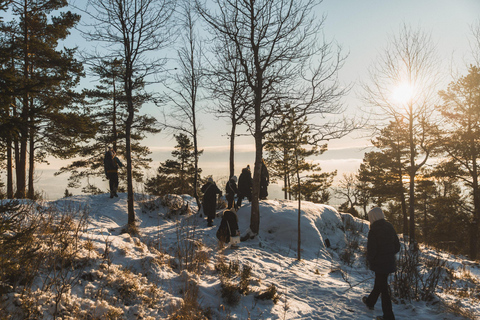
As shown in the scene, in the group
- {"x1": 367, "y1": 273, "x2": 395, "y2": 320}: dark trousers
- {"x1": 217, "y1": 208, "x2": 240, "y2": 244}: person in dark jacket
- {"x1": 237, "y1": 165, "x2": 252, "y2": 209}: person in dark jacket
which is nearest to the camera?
{"x1": 367, "y1": 273, "x2": 395, "y2": 320}: dark trousers

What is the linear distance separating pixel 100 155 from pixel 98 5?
1514cm

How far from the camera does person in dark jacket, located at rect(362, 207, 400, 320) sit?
185 inches

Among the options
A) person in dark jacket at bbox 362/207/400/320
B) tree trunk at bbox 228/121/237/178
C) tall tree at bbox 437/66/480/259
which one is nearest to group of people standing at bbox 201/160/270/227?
tree trunk at bbox 228/121/237/178

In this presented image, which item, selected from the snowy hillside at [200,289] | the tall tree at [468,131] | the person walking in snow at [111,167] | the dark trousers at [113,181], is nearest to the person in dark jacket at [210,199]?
the snowy hillside at [200,289]

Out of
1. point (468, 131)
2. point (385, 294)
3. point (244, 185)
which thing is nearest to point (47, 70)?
point (244, 185)

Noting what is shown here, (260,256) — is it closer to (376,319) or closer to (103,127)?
(376,319)

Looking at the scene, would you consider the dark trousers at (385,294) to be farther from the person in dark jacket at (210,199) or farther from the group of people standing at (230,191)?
the person in dark jacket at (210,199)

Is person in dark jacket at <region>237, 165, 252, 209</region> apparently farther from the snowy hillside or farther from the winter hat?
the winter hat

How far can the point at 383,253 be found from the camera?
4.76m

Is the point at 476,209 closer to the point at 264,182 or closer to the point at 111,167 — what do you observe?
the point at 264,182

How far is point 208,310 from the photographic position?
13.7 feet

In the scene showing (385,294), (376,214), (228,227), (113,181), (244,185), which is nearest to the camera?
(385,294)

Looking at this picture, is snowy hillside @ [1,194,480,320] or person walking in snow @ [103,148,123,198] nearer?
snowy hillside @ [1,194,480,320]

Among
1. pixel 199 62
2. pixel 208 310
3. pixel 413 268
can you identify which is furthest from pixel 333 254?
pixel 199 62
